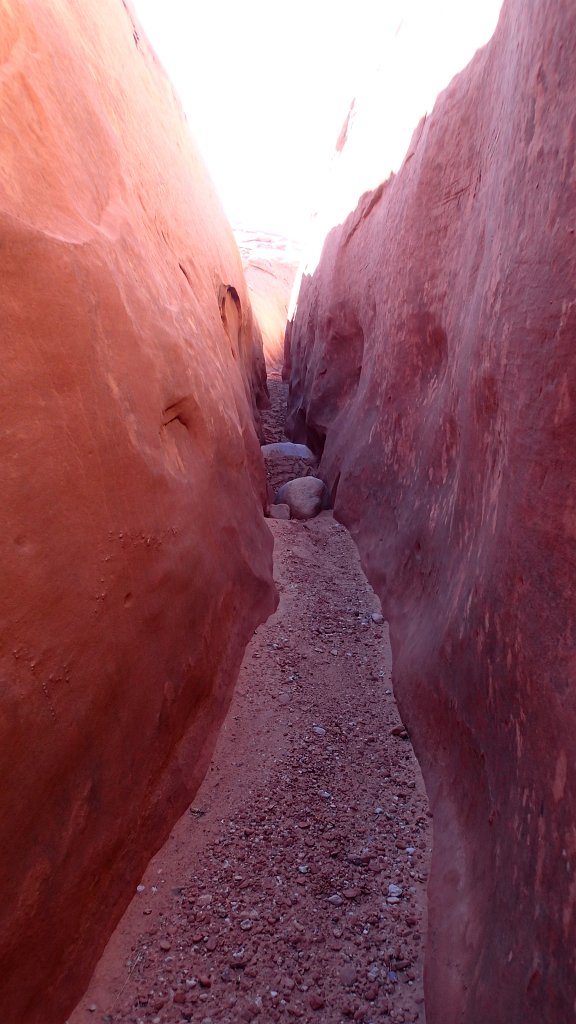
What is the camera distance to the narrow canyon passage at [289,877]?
1600 millimetres

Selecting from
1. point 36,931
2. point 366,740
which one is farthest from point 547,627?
point 36,931

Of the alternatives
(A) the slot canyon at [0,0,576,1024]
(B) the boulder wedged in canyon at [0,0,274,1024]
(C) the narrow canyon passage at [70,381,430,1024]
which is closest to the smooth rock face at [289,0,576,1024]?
(A) the slot canyon at [0,0,576,1024]

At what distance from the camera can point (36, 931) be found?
1.39 metres

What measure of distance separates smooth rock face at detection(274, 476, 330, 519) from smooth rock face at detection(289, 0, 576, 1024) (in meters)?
1.13

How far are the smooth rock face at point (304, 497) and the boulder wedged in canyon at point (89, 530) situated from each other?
191 cm

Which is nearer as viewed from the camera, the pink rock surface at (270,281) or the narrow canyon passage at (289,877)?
the narrow canyon passage at (289,877)

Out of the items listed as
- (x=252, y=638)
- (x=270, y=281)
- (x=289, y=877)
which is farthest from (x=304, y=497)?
(x=270, y=281)

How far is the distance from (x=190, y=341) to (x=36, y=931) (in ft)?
6.93

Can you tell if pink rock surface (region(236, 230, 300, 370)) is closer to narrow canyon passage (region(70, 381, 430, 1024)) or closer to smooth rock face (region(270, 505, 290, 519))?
smooth rock face (region(270, 505, 290, 519))

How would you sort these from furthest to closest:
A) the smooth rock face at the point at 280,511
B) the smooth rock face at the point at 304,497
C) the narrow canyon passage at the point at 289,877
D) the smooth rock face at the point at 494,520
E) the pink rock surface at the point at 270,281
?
the pink rock surface at the point at 270,281 < the smooth rock face at the point at 304,497 < the smooth rock face at the point at 280,511 < the narrow canyon passage at the point at 289,877 < the smooth rock face at the point at 494,520

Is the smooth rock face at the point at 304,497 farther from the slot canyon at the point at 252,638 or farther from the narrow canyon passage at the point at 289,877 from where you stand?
the narrow canyon passage at the point at 289,877

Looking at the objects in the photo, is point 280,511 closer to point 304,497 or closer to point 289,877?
point 304,497

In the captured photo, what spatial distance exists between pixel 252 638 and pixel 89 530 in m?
1.45

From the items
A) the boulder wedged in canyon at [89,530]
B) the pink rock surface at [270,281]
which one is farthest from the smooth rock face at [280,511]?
the pink rock surface at [270,281]
